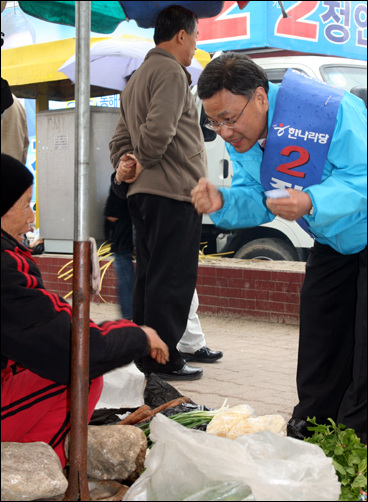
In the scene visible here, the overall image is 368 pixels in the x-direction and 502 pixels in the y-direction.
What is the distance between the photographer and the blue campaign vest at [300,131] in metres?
2.38

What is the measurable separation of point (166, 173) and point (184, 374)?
1.20 meters

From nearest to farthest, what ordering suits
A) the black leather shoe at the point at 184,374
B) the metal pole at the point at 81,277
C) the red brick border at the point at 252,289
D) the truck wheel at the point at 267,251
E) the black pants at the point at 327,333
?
the metal pole at the point at 81,277 → the black pants at the point at 327,333 → the black leather shoe at the point at 184,374 → the red brick border at the point at 252,289 → the truck wheel at the point at 267,251

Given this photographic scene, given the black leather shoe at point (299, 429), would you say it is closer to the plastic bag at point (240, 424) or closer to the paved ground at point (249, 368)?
the plastic bag at point (240, 424)

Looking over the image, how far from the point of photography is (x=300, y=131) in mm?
2422

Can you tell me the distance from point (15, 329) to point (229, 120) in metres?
1.13

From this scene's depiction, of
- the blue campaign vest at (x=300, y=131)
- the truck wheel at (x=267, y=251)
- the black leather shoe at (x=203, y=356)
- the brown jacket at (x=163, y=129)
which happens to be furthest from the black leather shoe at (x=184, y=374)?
the truck wheel at (x=267, y=251)

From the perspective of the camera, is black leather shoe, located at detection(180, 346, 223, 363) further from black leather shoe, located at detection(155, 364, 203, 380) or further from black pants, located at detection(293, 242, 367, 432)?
black pants, located at detection(293, 242, 367, 432)

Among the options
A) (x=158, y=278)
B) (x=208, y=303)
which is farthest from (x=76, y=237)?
(x=208, y=303)

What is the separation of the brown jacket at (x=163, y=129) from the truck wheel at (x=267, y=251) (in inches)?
103

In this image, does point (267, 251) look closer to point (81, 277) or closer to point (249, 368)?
point (249, 368)

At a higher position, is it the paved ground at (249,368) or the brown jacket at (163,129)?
the brown jacket at (163,129)

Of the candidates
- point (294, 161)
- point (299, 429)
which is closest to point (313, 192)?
point (294, 161)

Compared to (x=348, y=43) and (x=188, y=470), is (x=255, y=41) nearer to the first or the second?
(x=348, y=43)

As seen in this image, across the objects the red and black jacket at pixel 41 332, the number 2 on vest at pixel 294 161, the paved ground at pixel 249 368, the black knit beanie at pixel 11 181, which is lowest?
the paved ground at pixel 249 368
